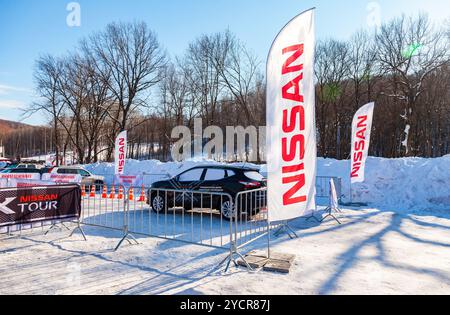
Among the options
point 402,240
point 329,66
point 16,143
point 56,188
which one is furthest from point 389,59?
point 16,143

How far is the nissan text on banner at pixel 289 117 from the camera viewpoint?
208 inches

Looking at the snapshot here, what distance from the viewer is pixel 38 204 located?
23.8ft

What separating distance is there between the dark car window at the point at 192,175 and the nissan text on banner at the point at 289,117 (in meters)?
5.54

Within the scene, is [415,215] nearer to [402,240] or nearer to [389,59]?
[402,240]

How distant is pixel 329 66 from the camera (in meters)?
38.5

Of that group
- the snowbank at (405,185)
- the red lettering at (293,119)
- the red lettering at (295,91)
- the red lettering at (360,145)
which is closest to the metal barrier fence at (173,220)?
the red lettering at (293,119)

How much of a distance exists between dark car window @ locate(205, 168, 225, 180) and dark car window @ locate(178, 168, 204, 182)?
0.92 feet

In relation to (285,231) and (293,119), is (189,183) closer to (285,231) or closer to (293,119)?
(285,231)

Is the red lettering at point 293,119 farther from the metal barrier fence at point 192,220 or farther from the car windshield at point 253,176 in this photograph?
the car windshield at point 253,176

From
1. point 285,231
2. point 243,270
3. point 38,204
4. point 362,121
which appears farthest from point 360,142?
point 38,204

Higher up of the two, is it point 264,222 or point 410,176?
point 410,176

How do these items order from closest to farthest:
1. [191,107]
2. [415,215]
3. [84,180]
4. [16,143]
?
[415,215] → [84,180] → [191,107] → [16,143]

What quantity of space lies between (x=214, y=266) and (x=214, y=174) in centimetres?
500

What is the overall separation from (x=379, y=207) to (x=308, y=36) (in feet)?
33.1
